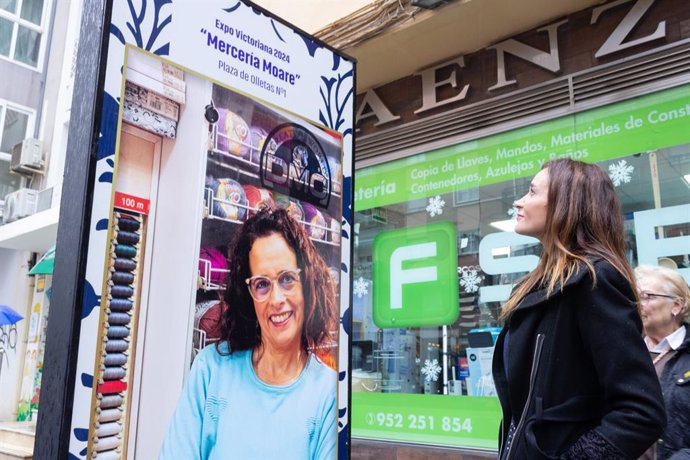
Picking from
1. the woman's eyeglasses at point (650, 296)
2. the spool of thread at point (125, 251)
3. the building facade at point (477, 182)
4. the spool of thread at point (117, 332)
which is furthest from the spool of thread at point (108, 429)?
the building facade at point (477, 182)

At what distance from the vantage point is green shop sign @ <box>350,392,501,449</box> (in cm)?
473

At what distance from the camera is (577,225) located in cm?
182

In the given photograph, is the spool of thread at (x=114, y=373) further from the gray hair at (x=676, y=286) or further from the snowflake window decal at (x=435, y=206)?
the snowflake window decal at (x=435, y=206)

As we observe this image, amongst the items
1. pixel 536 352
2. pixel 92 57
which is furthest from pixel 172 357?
pixel 536 352

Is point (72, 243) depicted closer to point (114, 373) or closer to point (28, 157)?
Answer: point (114, 373)

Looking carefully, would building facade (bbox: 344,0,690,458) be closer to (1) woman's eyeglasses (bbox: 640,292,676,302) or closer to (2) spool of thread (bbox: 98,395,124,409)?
(1) woman's eyeglasses (bbox: 640,292,676,302)

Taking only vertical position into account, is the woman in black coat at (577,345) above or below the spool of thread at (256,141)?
below

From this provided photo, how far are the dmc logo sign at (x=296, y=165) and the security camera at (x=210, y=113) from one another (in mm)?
219

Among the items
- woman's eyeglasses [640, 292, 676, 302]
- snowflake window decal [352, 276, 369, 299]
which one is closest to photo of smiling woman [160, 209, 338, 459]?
woman's eyeglasses [640, 292, 676, 302]

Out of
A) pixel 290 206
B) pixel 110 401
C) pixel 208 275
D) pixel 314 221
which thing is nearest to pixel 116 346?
pixel 110 401

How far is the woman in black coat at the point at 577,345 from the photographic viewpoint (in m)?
1.53

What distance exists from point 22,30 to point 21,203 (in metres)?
4.95

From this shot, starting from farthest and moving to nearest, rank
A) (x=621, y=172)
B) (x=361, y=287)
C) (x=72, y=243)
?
(x=361, y=287) < (x=621, y=172) < (x=72, y=243)

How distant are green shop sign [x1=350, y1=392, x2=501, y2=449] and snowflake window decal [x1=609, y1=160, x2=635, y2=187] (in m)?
1.91
